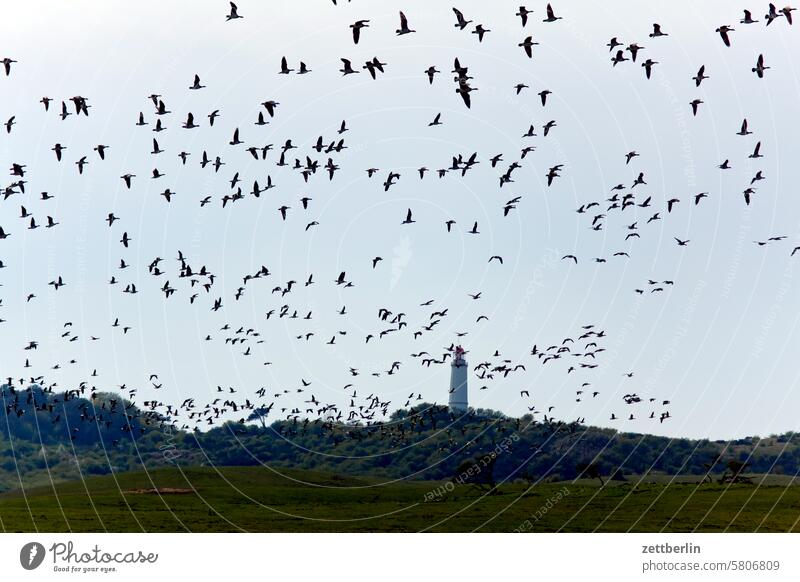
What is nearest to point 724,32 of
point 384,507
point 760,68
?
point 760,68

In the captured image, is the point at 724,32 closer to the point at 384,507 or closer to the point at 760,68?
the point at 760,68

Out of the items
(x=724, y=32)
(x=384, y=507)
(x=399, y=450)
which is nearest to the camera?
(x=724, y=32)

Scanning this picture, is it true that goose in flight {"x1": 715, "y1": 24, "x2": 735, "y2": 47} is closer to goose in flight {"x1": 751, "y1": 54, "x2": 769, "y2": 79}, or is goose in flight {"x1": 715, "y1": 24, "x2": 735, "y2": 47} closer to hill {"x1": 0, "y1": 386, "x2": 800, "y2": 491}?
goose in flight {"x1": 751, "y1": 54, "x2": 769, "y2": 79}

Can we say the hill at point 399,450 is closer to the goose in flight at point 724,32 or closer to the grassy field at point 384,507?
the grassy field at point 384,507

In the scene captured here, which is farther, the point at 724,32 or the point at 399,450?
the point at 399,450

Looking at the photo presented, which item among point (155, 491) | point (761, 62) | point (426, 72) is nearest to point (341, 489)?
point (155, 491)

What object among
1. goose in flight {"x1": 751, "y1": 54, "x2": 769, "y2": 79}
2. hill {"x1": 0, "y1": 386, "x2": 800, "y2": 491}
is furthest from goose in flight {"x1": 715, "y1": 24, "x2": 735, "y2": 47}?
hill {"x1": 0, "y1": 386, "x2": 800, "y2": 491}

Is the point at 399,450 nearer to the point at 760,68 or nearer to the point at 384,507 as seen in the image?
the point at 384,507

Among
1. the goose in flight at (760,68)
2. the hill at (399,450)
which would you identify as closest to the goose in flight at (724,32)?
the goose in flight at (760,68)

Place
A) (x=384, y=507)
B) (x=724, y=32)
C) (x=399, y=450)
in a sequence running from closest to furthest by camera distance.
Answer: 1. (x=724, y=32)
2. (x=384, y=507)
3. (x=399, y=450)
